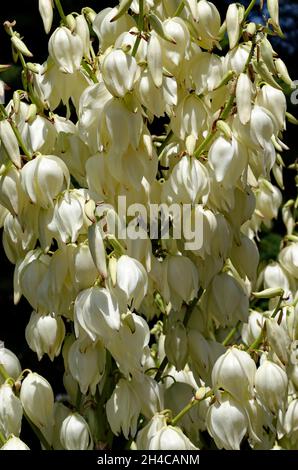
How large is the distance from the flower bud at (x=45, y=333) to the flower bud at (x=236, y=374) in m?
0.20

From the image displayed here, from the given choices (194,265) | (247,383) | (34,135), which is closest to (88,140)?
(34,135)

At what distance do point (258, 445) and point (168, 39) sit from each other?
1.95 ft

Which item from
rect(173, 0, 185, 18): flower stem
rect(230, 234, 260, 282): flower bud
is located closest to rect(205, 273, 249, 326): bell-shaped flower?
rect(230, 234, 260, 282): flower bud

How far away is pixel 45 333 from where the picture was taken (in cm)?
102

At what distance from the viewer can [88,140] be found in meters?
1.02

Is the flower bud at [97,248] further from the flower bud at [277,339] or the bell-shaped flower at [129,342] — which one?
the flower bud at [277,339]

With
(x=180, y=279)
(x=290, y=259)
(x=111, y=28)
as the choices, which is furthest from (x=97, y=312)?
(x=290, y=259)

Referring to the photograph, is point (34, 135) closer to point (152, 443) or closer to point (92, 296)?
point (92, 296)

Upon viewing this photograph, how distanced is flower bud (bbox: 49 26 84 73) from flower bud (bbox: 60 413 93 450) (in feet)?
1.40

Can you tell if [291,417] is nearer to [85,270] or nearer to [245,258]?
[245,258]

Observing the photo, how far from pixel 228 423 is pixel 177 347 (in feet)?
0.46

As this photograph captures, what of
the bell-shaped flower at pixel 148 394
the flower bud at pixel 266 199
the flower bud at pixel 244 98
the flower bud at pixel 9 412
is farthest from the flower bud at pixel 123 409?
the flower bud at pixel 266 199

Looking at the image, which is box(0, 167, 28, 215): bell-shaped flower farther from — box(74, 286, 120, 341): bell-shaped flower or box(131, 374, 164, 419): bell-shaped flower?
box(131, 374, 164, 419): bell-shaped flower

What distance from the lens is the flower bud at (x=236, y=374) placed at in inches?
38.1
